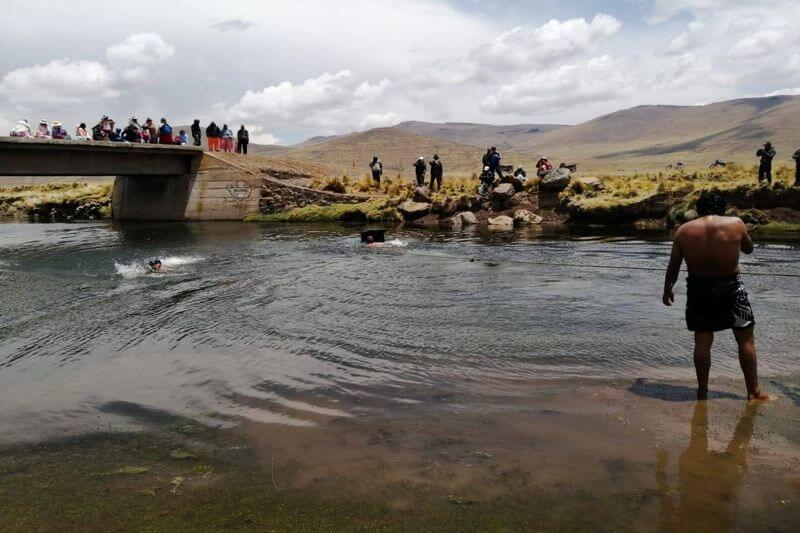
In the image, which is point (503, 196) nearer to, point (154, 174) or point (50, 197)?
point (154, 174)

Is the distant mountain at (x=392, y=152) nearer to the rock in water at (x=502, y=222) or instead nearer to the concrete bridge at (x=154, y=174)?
the concrete bridge at (x=154, y=174)

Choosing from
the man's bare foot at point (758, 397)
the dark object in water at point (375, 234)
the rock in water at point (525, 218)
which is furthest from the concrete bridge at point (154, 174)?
the man's bare foot at point (758, 397)

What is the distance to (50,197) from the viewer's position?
52188 mm

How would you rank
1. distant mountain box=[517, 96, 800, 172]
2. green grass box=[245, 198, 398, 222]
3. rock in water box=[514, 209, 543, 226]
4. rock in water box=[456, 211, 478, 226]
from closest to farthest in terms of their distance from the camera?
rock in water box=[514, 209, 543, 226], rock in water box=[456, 211, 478, 226], green grass box=[245, 198, 398, 222], distant mountain box=[517, 96, 800, 172]

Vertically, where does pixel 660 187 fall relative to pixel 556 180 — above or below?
below

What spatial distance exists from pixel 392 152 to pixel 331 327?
137157 mm

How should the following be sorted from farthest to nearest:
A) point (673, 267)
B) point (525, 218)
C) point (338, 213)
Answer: point (338, 213) < point (525, 218) < point (673, 267)

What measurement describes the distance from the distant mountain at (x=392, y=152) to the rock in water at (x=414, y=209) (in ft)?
264

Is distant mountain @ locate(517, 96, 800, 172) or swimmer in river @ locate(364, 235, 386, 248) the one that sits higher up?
distant mountain @ locate(517, 96, 800, 172)

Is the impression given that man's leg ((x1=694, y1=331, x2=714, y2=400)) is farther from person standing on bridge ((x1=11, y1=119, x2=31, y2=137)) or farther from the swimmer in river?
person standing on bridge ((x1=11, y1=119, x2=31, y2=137))

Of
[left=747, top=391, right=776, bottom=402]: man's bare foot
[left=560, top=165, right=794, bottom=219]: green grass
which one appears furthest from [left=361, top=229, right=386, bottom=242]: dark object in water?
[left=747, top=391, right=776, bottom=402]: man's bare foot

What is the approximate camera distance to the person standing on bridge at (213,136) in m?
41.9

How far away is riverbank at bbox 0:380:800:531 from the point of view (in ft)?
13.1

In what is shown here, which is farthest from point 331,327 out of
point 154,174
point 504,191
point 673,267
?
point 154,174
